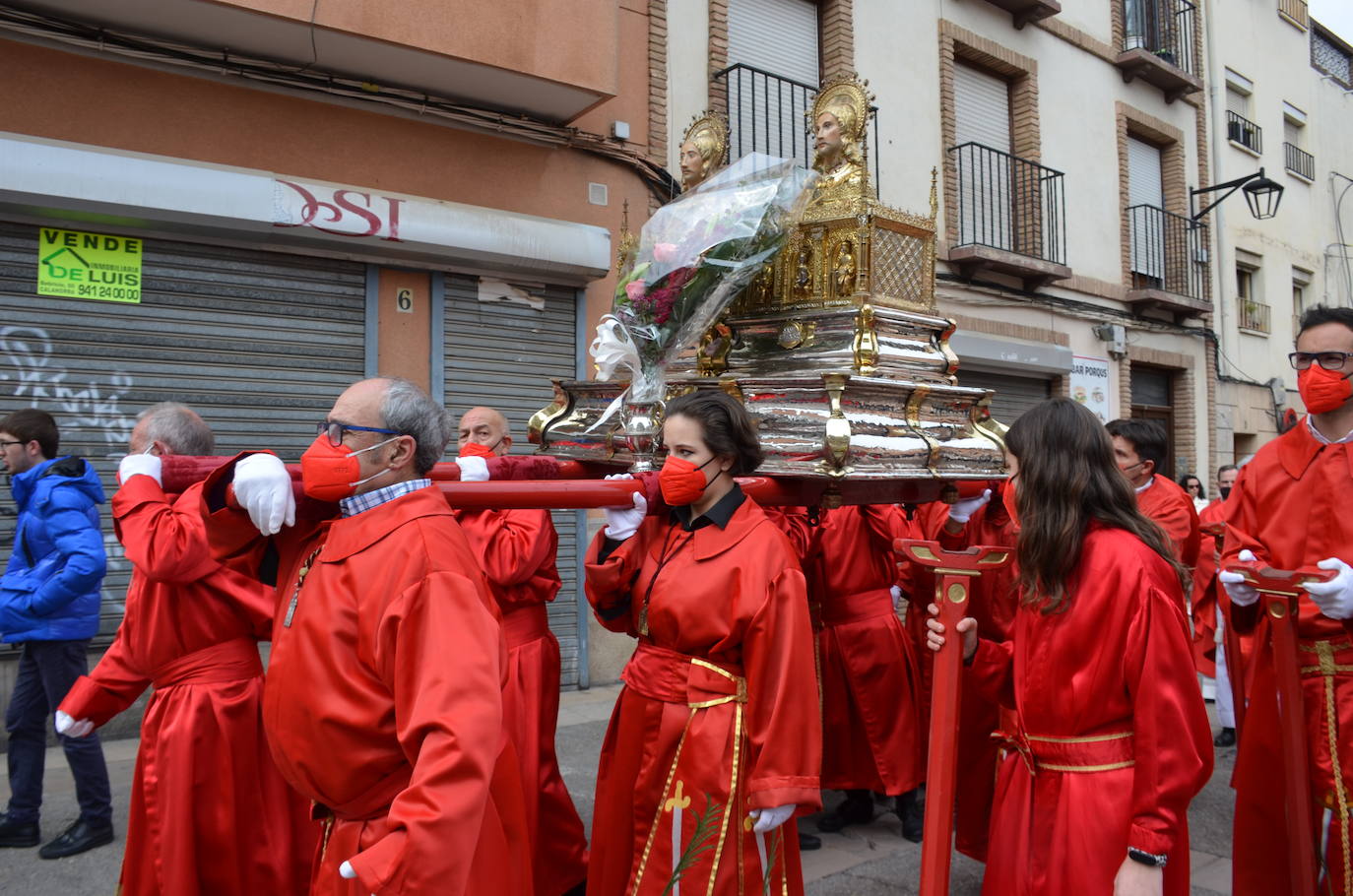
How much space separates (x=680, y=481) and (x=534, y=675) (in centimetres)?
147

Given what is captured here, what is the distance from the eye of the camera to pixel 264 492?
2.26 m

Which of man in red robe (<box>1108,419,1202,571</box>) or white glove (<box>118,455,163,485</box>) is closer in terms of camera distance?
white glove (<box>118,455,163,485</box>)

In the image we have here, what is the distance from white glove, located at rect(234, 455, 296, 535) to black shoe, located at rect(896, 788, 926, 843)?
3.54 metres

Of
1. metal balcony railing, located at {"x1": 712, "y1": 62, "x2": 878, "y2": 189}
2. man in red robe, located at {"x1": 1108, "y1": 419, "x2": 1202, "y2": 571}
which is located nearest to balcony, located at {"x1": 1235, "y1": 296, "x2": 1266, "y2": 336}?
metal balcony railing, located at {"x1": 712, "y1": 62, "x2": 878, "y2": 189}

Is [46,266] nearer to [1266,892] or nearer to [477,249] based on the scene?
[477,249]

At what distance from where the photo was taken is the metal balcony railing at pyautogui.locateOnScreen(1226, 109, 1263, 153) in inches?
606

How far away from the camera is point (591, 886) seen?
129 inches

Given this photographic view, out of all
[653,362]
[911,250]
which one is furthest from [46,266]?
[911,250]

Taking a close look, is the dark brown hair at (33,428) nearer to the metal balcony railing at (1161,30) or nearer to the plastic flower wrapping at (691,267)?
the plastic flower wrapping at (691,267)

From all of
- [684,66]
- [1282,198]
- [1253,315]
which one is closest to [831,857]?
[684,66]

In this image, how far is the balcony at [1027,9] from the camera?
11547 millimetres

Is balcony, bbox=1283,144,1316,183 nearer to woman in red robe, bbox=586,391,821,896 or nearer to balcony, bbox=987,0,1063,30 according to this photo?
balcony, bbox=987,0,1063,30

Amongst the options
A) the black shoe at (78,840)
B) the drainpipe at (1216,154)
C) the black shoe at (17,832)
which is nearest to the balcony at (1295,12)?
the drainpipe at (1216,154)

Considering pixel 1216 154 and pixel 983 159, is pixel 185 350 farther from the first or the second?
pixel 1216 154
